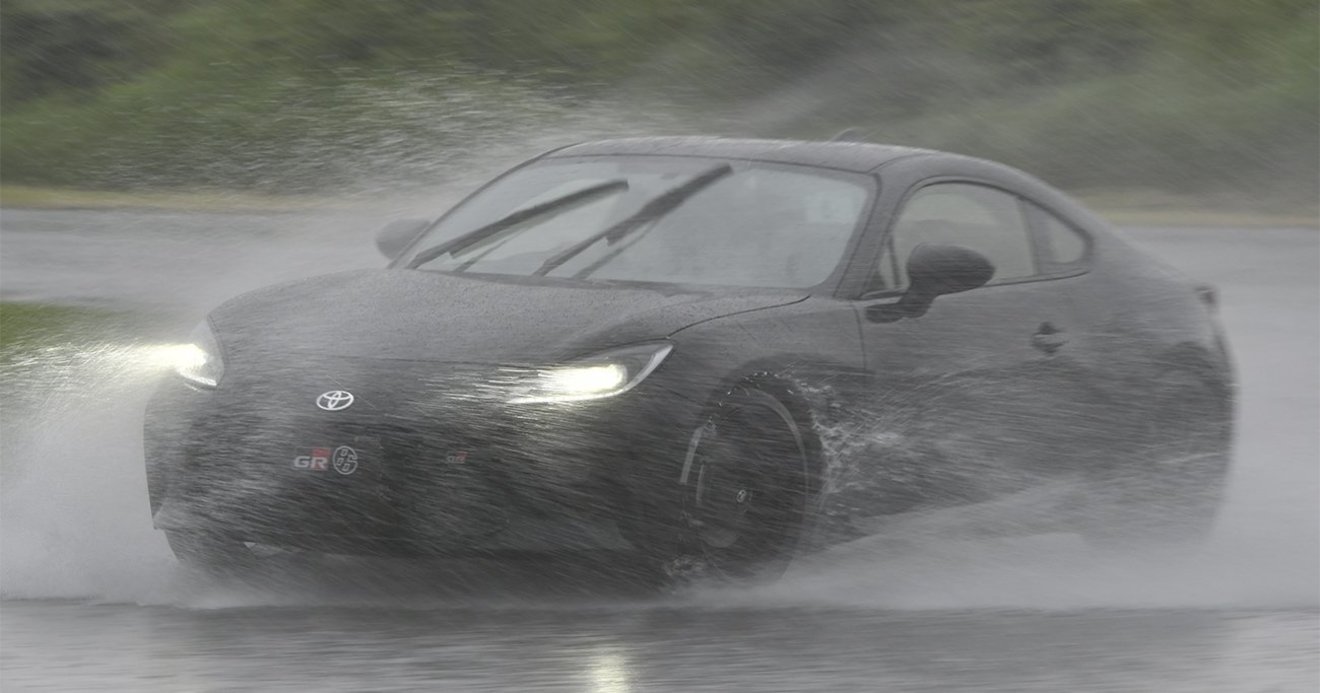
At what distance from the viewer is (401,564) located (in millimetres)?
5797

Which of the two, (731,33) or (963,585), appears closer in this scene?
(963,585)

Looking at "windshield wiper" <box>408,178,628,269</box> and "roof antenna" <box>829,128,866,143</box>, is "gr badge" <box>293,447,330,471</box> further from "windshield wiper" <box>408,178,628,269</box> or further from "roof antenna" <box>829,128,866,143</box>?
"roof antenna" <box>829,128,866,143</box>

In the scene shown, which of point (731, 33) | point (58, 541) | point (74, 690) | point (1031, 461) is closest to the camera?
point (74, 690)

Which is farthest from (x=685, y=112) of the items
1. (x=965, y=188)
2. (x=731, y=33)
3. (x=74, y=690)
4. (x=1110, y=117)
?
(x=74, y=690)

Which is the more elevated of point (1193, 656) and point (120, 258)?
point (120, 258)

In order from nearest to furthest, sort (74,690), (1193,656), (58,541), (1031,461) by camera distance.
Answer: (74,690), (1193,656), (58,541), (1031,461)

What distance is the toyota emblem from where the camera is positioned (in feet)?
18.7

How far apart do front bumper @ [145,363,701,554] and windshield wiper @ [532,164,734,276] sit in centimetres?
118

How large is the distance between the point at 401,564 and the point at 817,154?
2.21m

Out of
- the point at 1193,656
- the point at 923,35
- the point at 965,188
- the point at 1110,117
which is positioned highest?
the point at 923,35

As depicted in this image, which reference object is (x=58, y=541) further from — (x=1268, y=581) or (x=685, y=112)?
(x=685, y=112)

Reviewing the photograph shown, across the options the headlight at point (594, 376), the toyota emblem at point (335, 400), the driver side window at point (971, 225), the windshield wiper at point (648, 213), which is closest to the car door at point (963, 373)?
the driver side window at point (971, 225)

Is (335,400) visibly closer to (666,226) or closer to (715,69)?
(666,226)

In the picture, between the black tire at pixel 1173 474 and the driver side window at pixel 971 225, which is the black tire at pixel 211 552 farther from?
the black tire at pixel 1173 474
